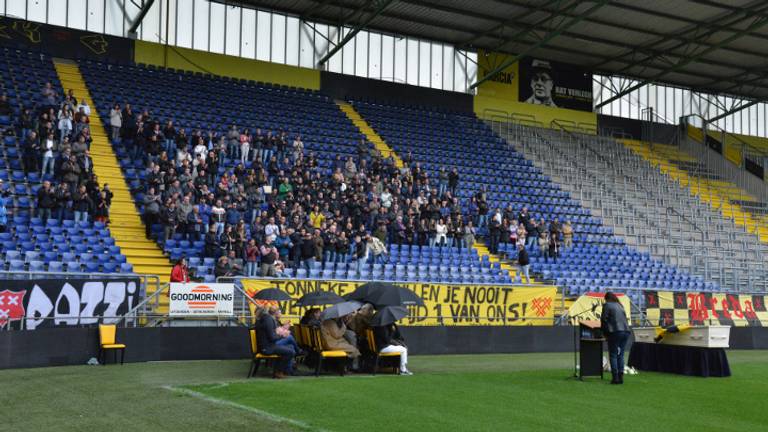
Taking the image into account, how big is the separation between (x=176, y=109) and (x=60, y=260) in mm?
13899

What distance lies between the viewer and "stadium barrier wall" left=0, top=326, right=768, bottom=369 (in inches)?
739

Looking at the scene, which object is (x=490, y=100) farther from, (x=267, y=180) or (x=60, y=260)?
(x=60, y=260)

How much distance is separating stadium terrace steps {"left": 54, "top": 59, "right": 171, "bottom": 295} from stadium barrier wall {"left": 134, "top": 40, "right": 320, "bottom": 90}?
4.50m

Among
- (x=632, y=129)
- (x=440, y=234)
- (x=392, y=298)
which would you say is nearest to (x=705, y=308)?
(x=440, y=234)

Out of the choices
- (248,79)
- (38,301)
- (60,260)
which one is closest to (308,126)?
(248,79)

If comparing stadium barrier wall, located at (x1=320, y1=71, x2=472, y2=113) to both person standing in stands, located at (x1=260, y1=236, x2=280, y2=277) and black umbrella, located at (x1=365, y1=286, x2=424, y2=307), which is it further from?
black umbrella, located at (x1=365, y1=286, x2=424, y2=307)

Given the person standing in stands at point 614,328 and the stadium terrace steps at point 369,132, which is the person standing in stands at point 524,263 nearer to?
the stadium terrace steps at point 369,132

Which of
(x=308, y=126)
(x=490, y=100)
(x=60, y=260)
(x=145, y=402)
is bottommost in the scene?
(x=145, y=402)

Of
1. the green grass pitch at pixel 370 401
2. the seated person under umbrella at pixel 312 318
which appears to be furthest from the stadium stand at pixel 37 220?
the seated person under umbrella at pixel 312 318

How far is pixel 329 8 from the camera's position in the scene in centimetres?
4266

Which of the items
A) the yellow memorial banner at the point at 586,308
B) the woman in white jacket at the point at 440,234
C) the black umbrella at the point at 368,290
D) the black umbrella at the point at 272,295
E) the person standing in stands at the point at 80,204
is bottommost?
the yellow memorial banner at the point at 586,308

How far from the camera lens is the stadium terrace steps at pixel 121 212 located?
2644cm

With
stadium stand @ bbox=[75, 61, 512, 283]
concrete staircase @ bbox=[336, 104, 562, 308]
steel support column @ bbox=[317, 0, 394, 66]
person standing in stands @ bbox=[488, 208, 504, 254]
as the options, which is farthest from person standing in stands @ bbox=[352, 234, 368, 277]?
steel support column @ bbox=[317, 0, 394, 66]

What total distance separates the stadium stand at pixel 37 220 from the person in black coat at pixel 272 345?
7.76 metres
